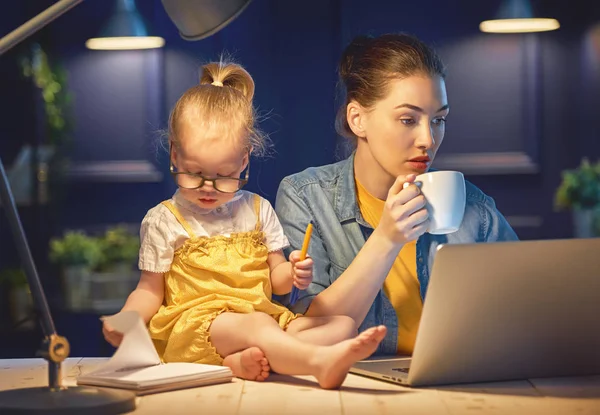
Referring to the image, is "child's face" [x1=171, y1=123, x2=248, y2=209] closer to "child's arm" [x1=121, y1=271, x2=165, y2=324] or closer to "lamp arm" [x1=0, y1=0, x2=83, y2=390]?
"child's arm" [x1=121, y1=271, x2=165, y2=324]

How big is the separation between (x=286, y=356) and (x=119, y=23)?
2.27 m

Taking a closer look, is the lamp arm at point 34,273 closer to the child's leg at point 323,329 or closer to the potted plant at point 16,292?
the child's leg at point 323,329

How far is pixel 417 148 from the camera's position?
1930 millimetres

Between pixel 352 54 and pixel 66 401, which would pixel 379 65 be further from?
pixel 66 401

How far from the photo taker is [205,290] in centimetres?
176

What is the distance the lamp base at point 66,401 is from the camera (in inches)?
49.3

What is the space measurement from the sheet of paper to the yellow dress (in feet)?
0.52

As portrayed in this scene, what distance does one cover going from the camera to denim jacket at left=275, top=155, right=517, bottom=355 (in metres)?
1.94

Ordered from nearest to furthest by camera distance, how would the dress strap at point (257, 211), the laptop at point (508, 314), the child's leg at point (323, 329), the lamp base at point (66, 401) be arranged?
1. the lamp base at point (66, 401)
2. the laptop at point (508, 314)
3. the child's leg at point (323, 329)
4. the dress strap at point (257, 211)

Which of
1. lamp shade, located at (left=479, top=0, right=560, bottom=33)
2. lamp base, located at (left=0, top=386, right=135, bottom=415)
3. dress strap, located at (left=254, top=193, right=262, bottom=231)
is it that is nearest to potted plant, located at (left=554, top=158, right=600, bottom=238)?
lamp shade, located at (left=479, top=0, right=560, bottom=33)

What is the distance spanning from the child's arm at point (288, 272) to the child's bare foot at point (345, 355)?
179mm

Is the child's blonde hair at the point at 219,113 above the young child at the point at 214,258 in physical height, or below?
above

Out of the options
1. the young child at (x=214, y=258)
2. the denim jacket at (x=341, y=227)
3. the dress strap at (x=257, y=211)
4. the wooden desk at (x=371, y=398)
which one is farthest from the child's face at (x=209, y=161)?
the wooden desk at (x=371, y=398)

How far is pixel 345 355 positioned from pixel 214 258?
399mm
